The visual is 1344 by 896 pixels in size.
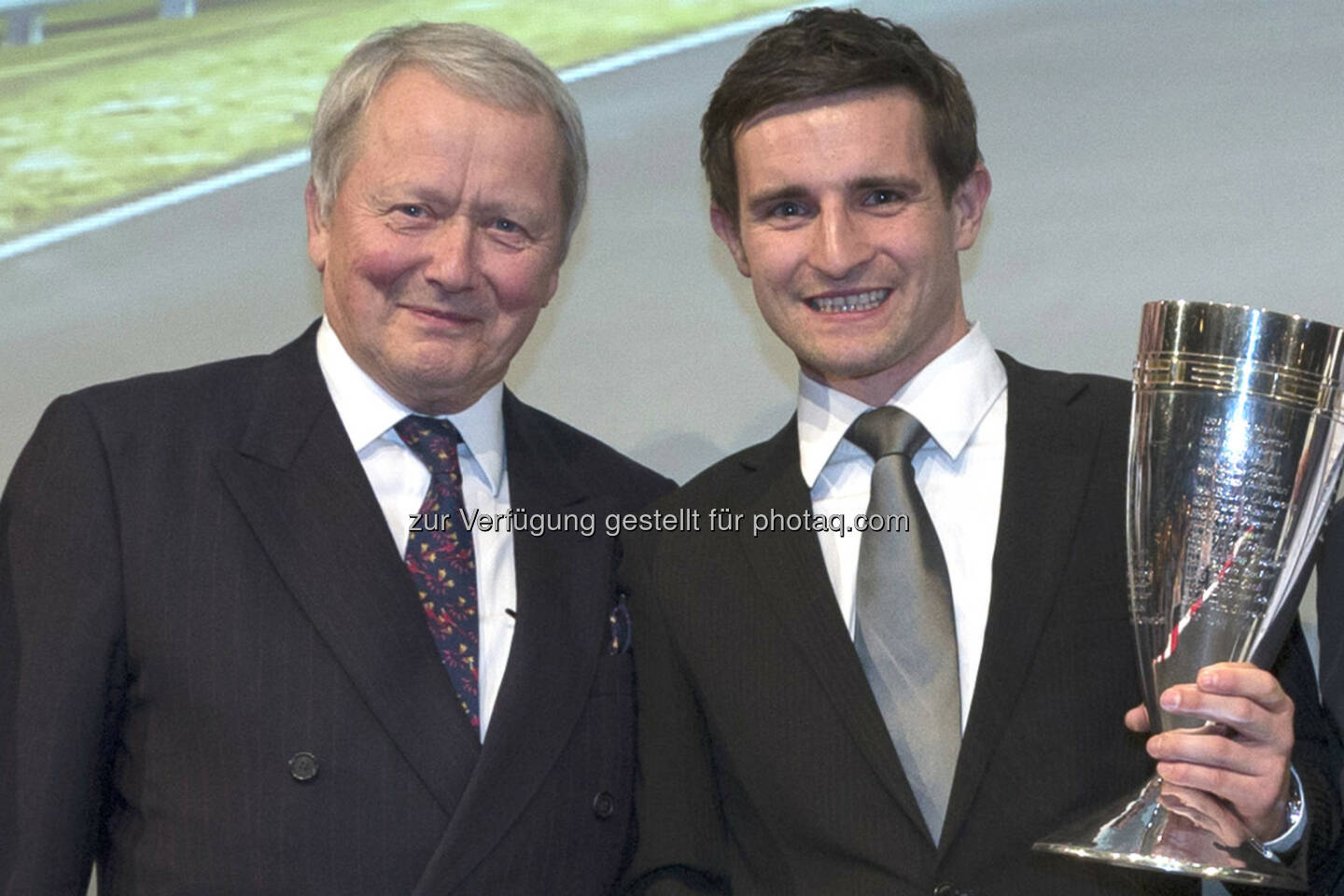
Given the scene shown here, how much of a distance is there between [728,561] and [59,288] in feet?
3.65

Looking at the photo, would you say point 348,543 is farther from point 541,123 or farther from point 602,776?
point 541,123

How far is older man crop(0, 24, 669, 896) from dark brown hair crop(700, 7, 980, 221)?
19cm

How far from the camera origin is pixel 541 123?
195 centimetres

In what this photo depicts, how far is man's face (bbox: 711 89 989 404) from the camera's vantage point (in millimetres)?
1854

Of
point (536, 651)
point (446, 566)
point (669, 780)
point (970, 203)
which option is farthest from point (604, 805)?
point (970, 203)

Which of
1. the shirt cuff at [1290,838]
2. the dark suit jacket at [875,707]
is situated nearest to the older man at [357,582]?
the dark suit jacket at [875,707]

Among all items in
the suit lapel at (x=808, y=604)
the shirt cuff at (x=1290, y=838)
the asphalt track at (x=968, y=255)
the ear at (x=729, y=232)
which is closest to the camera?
the shirt cuff at (x=1290, y=838)

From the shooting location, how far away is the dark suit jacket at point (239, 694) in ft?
5.63

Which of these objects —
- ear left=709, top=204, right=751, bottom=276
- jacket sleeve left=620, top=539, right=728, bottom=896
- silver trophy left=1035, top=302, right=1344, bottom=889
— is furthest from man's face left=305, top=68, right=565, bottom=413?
silver trophy left=1035, top=302, right=1344, bottom=889

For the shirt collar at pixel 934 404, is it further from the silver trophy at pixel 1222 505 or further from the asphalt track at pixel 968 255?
the asphalt track at pixel 968 255

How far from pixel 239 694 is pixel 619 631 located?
0.45 m

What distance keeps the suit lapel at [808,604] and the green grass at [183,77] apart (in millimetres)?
808

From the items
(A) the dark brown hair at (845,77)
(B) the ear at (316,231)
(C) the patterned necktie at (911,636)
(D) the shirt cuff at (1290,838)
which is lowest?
(D) the shirt cuff at (1290,838)

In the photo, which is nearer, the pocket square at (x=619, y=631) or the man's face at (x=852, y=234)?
the man's face at (x=852, y=234)
